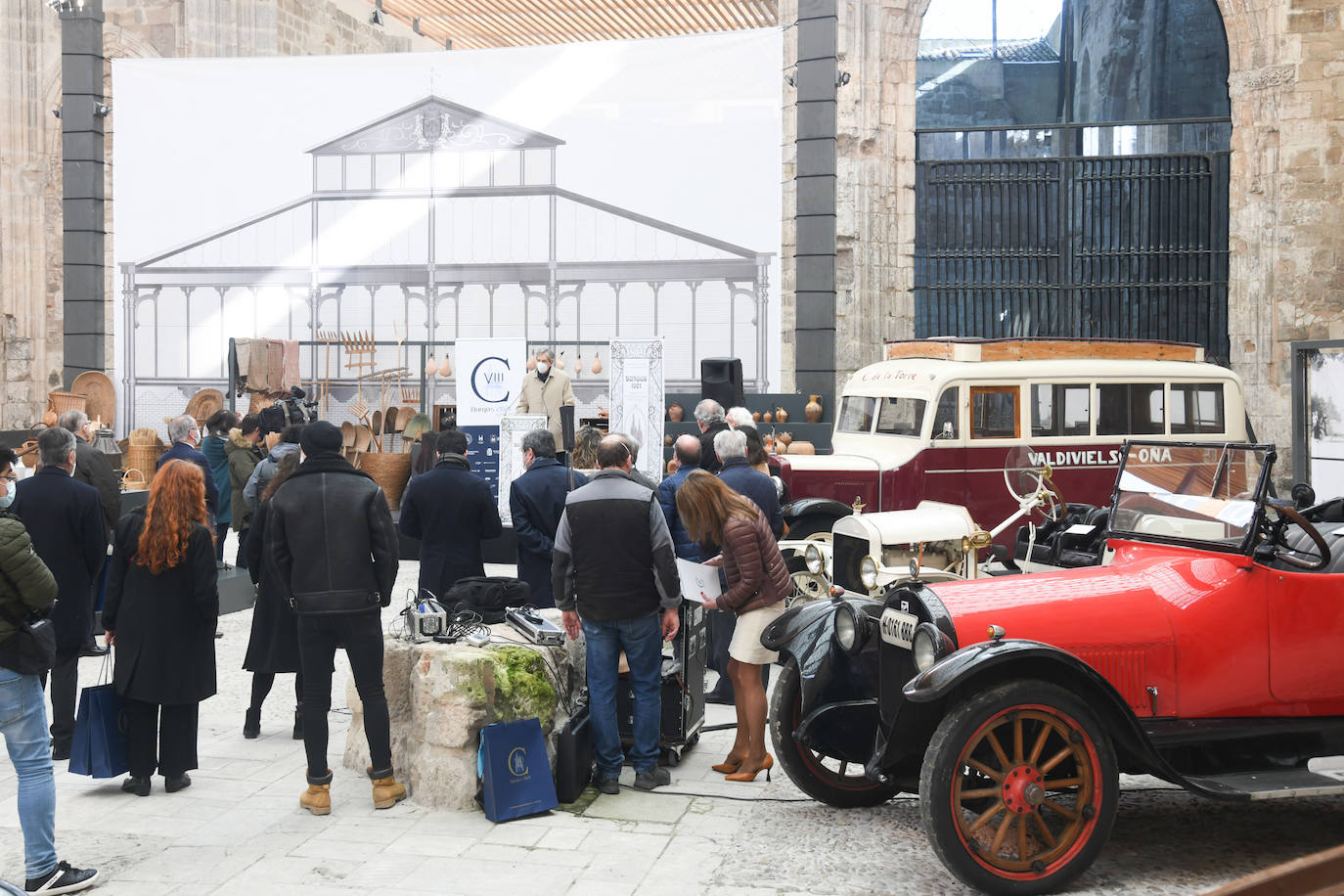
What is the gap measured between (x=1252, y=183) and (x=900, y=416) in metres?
7.87

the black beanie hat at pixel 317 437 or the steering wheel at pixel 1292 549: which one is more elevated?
the black beanie hat at pixel 317 437

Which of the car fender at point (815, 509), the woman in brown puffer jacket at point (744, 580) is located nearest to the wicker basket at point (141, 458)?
the car fender at point (815, 509)

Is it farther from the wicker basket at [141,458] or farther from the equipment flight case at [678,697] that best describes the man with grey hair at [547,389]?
the equipment flight case at [678,697]

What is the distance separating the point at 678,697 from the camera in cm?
596

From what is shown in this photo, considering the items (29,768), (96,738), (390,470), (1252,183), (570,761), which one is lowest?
(570,761)

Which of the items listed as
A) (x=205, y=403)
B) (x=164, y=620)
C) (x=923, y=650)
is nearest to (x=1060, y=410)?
(x=923, y=650)

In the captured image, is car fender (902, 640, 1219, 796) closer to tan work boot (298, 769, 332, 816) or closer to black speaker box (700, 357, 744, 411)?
tan work boot (298, 769, 332, 816)

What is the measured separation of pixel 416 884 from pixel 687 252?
37.4 feet

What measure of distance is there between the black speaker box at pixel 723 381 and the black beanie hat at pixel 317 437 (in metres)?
7.97

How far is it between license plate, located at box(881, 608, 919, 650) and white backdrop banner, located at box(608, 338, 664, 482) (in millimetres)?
6829

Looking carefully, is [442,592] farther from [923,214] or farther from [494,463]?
[923,214]

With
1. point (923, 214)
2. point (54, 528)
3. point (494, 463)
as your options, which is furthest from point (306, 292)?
point (54, 528)

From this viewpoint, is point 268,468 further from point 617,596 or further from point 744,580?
point 744,580

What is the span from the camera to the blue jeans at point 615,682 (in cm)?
556
